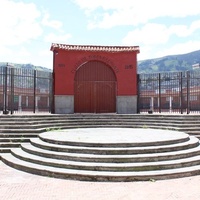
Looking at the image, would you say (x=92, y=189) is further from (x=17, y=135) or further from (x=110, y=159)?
(x=17, y=135)

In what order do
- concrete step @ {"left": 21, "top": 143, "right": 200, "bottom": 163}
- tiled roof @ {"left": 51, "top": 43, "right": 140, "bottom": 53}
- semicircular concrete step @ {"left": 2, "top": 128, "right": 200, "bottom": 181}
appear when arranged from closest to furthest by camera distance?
semicircular concrete step @ {"left": 2, "top": 128, "right": 200, "bottom": 181}, concrete step @ {"left": 21, "top": 143, "right": 200, "bottom": 163}, tiled roof @ {"left": 51, "top": 43, "right": 140, "bottom": 53}

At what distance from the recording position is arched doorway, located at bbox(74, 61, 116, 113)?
18578 mm

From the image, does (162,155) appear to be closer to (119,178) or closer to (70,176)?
(119,178)

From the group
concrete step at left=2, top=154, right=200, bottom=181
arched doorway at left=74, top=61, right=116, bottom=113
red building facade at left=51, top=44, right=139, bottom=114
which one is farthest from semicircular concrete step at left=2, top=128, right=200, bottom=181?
arched doorway at left=74, top=61, right=116, bottom=113

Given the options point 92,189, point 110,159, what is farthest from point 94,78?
point 92,189

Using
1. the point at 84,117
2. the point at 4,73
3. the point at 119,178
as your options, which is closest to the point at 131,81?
the point at 84,117

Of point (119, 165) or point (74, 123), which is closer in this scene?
point (119, 165)

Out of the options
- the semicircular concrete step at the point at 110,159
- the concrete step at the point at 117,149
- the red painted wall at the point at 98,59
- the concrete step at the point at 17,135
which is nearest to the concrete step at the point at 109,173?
the semicircular concrete step at the point at 110,159

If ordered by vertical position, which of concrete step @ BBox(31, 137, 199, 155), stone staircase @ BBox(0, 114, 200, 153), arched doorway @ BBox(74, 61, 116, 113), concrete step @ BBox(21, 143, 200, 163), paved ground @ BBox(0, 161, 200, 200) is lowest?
paved ground @ BBox(0, 161, 200, 200)

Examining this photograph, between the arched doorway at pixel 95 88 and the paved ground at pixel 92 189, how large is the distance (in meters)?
11.2

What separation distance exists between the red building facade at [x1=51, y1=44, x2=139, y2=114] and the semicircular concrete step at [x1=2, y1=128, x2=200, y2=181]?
814cm

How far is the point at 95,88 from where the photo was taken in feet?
62.0

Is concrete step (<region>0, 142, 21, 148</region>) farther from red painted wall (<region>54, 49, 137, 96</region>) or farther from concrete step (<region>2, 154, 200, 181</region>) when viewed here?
red painted wall (<region>54, 49, 137, 96</region>)

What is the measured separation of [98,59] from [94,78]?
1287 millimetres
